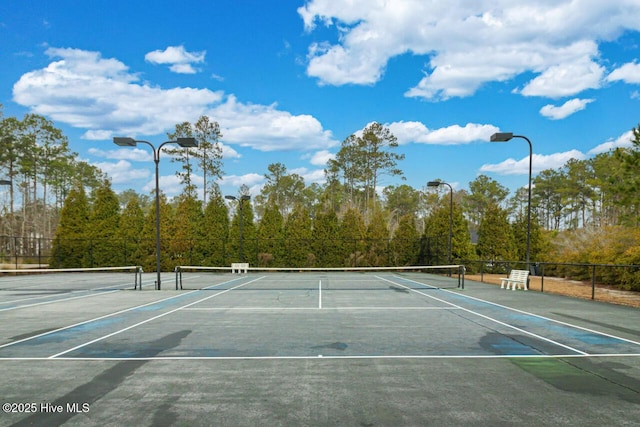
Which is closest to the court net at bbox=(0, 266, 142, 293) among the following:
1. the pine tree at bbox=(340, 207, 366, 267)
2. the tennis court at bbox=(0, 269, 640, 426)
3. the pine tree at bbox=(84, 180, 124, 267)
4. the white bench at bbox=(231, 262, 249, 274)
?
the pine tree at bbox=(84, 180, 124, 267)

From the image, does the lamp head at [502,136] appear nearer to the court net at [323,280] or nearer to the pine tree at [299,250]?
the court net at [323,280]

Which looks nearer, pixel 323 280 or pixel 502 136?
pixel 502 136

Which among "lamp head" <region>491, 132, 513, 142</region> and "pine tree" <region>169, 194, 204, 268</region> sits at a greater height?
"lamp head" <region>491, 132, 513, 142</region>

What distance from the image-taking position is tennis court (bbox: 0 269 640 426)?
450 cm

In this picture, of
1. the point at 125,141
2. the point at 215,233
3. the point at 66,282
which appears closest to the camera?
the point at 125,141

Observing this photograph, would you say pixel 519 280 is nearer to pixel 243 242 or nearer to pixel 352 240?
pixel 352 240

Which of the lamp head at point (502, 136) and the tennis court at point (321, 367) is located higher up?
the lamp head at point (502, 136)

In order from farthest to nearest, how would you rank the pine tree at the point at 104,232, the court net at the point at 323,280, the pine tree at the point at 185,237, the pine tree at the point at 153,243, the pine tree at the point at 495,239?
the pine tree at the point at 495,239
the pine tree at the point at 104,232
the pine tree at the point at 185,237
the pine tree at the point at 153,243
the court net at the point at 323,280

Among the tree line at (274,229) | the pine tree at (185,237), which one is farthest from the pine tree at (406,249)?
the pine tree at (185,237)

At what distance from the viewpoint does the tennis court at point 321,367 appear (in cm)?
450

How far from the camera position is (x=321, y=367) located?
619cm

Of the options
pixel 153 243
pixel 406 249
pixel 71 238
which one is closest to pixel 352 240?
pixel 406 249

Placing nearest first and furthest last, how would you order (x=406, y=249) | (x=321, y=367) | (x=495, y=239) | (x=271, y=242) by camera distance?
(x=321, y=367) → (x=406, y=249) → (x=495, y=239) → (x=271, y=242)

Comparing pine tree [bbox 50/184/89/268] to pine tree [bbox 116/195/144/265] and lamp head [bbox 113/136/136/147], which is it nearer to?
pine tree [bbox 116/195/144/265]
